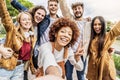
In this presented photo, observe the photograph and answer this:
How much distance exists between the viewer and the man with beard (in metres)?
2.52

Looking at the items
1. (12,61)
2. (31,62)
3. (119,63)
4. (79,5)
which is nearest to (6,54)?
(12,61)

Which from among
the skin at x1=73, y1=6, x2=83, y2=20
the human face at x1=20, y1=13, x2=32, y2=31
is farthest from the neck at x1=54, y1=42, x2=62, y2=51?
the skin at x1=73, y1=6, x2=83, y2=20

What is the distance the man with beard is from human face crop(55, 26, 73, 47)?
38 centimetres

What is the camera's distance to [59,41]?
6.95ft

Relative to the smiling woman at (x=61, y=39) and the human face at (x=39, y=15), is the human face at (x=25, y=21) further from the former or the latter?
the smiling woman at (x=61, y=39)

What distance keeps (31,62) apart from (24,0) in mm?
589

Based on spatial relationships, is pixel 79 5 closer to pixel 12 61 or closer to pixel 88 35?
pixel 88 35

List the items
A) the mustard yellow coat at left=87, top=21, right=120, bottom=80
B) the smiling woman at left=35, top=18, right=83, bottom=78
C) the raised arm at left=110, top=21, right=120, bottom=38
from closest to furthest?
the smiling woman at left=35, top=18, right=83, bottom=78 < the raised arm at left=110, top=21, right=120, bottom=38 < the mustard yellow coat at left=87, top=21, right=120, bottom=80

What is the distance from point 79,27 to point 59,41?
0.49 metres

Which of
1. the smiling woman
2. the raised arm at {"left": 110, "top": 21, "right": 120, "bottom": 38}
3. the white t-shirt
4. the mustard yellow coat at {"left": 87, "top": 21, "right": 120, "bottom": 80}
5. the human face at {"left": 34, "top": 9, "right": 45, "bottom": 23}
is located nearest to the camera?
the white t-shirt

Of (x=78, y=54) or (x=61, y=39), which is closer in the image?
(x=61, y=39)

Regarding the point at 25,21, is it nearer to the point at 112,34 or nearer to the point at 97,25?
the point at 97,25

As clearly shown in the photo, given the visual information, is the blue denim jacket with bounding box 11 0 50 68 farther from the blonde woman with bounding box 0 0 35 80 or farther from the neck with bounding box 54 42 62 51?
the neck with bounding box 54 42 62 51

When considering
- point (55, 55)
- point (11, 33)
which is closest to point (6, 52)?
point (11, 33)
